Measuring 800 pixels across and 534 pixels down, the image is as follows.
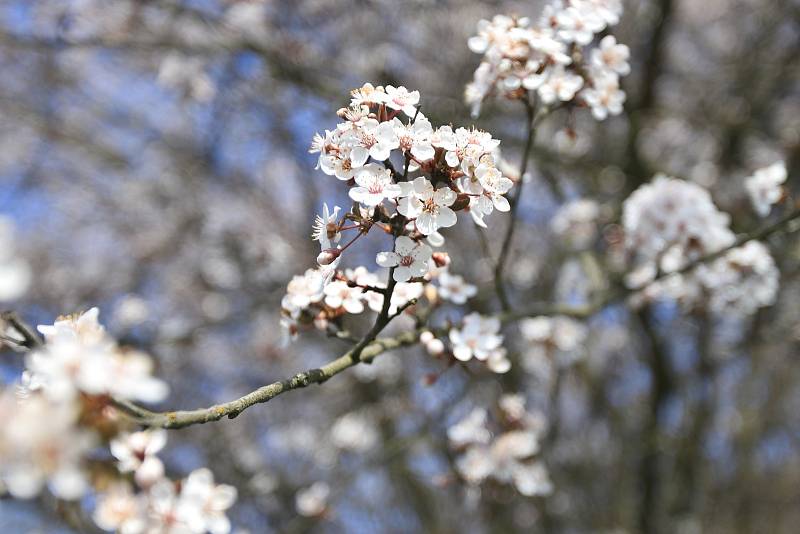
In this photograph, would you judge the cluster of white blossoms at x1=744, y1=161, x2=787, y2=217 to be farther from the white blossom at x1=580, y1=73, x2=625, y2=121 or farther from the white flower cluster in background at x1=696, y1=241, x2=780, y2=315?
the white blossom at x1=580, y1=73, x2=625, y2=121

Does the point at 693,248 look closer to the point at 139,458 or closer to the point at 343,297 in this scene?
the point at 343,297

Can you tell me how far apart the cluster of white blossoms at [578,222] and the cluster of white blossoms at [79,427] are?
118 inches

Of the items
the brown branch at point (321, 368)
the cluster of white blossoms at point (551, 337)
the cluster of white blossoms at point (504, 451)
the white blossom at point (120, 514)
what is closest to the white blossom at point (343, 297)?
the brown branch at point (321, 368)

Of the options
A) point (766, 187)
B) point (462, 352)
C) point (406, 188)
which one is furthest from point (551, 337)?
point (406, 188)

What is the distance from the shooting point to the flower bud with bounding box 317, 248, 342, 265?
1.60 metres

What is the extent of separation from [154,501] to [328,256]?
0.69 metres

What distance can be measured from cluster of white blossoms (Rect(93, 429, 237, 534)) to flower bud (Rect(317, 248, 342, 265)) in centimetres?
54

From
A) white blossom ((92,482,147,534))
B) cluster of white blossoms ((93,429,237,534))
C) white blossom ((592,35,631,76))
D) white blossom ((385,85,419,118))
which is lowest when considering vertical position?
white blossom ((92,482,147,534))

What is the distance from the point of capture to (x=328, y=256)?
5.28ft

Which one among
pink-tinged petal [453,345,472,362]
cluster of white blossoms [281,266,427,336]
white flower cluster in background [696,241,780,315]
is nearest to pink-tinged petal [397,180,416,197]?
cluster of white blossoms [281,266,427,336]

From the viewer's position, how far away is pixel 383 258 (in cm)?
150

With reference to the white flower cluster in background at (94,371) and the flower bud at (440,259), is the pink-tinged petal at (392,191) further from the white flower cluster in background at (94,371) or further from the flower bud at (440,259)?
the white flower cluster in background at (94,371)

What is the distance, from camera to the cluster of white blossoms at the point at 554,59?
2.09 m

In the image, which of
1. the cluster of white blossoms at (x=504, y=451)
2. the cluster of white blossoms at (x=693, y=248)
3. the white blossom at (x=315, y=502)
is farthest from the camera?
the white blossom at (x=315, y=502)
